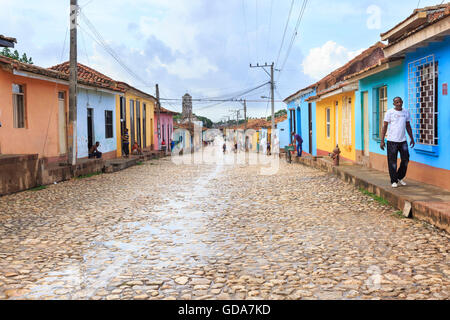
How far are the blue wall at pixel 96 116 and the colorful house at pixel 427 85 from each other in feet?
43.5

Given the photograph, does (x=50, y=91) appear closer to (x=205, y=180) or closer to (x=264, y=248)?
(x=205, y=180)

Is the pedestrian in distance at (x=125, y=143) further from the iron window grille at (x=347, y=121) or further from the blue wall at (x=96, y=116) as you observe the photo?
the iron window grille at (x=347, y=121)

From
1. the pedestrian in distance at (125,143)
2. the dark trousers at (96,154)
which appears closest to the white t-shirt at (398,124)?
the dark trousers at (96,154)

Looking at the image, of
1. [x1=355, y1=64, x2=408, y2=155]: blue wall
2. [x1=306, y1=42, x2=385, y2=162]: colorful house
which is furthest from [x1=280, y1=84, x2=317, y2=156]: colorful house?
[x1=355, y1=64, x2=408, y2=155]: blue wall

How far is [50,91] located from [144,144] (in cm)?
1574

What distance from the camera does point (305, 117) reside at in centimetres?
2711

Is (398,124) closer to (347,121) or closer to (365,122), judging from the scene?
(365,122)

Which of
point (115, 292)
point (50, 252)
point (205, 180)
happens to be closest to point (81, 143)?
point (205, 180)

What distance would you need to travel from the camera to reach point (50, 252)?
5.49 metres

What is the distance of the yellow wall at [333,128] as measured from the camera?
16.5 m

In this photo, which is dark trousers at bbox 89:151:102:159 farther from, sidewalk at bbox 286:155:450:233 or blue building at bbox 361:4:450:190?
blue building at bbox 361:4:450:190

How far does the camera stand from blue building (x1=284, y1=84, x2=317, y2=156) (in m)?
24.8

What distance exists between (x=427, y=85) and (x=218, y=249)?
604cm

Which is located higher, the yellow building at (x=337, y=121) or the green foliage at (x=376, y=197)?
the yellow building at (x=337, y=121)
